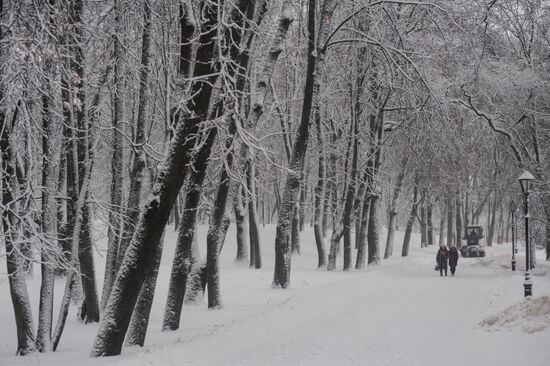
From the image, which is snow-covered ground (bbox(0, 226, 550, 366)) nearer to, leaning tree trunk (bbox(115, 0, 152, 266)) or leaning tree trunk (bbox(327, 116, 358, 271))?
leaning tree trunk (bbox(115, 0, 152, 266))

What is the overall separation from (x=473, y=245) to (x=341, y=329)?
36300 mm

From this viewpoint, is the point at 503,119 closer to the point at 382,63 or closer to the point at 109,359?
the point at 382,63

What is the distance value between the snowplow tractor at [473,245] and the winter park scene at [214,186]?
560 inches

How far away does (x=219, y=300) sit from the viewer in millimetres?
15297

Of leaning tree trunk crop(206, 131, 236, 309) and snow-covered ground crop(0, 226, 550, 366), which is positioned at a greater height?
leaning tree trunk crop(206, 131, 236, 309)

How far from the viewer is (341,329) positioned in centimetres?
1167

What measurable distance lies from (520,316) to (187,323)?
6969 mm

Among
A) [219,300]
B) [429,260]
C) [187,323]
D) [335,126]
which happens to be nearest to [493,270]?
[429,260]

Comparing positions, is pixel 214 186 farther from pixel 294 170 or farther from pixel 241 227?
pixel 241 227

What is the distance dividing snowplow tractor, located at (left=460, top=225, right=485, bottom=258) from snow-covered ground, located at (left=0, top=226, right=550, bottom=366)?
2270cm

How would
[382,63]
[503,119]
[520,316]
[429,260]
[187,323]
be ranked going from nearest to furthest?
1. [520,316]
2. [187,323]
3. [382,63]
4. [503,119]
5. [429,260]

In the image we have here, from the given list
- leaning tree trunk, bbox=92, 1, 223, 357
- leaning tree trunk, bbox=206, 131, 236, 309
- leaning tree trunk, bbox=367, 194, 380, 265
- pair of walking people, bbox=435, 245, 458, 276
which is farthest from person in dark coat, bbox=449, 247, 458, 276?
leaning tree trunk, bbox=92, 1, 223, 357

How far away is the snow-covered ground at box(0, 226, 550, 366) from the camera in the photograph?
29.8 feet

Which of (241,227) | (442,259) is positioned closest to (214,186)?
(241,227)
